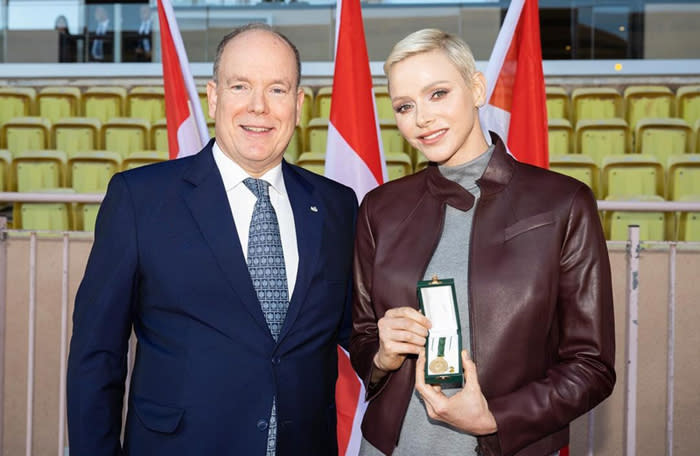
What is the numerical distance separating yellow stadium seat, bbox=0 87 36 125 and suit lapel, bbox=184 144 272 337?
21.2 ft

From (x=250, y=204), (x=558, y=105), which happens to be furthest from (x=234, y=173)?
(x=558, y=105)

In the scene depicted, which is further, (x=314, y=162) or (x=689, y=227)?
(x=314, y=162)

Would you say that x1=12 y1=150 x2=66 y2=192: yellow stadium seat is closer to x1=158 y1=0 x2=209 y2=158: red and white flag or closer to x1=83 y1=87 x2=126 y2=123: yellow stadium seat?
x1=83 y1=87 x2=126 y2=123: yellow stadium seat

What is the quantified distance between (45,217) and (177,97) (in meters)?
2.50

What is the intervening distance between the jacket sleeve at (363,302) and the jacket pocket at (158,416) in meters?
0.41

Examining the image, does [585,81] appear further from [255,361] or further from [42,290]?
[255,361]

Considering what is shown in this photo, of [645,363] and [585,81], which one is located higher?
[585,81]

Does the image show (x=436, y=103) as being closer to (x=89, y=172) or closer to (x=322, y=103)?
(x=89, y=172)

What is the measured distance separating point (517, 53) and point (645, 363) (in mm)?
1448

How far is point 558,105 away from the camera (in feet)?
23.0

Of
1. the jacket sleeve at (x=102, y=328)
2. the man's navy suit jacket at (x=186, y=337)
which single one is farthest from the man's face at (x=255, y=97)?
the jacket sleeve at (x=102, y=328)

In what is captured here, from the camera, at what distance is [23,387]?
353cm

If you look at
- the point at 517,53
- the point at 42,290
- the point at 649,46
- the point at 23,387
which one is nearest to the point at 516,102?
the point at 517,53

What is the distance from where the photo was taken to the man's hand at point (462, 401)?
4.50 ft
